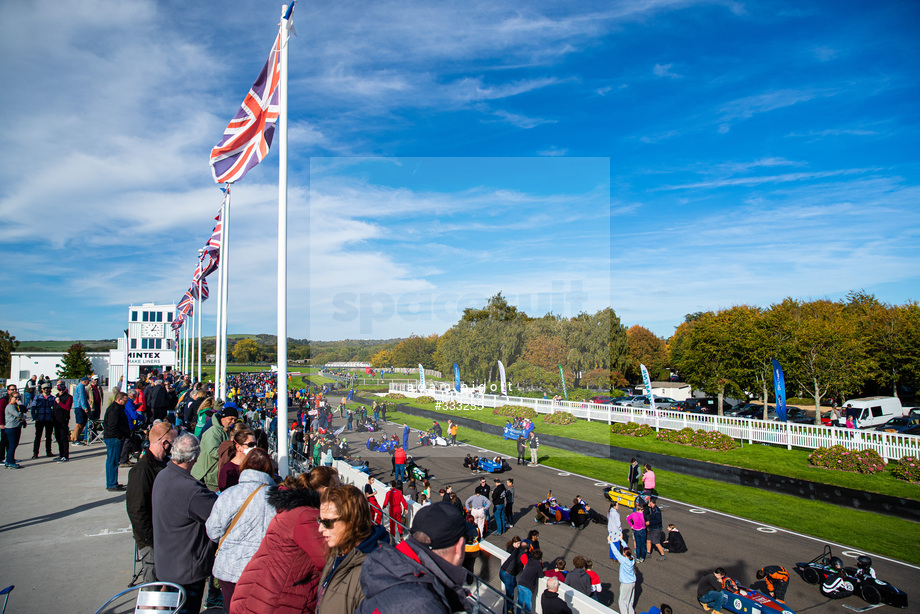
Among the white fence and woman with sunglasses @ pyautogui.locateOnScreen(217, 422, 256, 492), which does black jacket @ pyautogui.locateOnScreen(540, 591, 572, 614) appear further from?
the white fence

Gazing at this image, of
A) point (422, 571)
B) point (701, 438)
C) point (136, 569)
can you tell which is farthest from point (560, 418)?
point (422, 571)

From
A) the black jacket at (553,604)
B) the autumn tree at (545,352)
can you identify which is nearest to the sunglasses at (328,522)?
the black jacket at (553,604)

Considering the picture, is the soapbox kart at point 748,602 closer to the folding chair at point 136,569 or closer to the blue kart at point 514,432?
the folding chair at point 136,569

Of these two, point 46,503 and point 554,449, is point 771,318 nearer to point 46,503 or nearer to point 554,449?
point 554,449

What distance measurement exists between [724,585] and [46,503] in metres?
12.3

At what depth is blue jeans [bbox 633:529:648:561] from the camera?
11.9 m

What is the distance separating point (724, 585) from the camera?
9172 millimetres

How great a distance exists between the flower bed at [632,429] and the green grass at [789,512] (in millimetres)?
4778

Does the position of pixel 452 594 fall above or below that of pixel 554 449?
above

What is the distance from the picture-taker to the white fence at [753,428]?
65.0 ft

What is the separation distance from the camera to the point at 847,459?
19562mm

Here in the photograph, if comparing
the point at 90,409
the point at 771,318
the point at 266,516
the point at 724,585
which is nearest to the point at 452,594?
the point at 266,516

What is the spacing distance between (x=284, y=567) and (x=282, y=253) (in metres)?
6.16

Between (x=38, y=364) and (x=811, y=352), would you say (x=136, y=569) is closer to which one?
(x=811, y=352)
